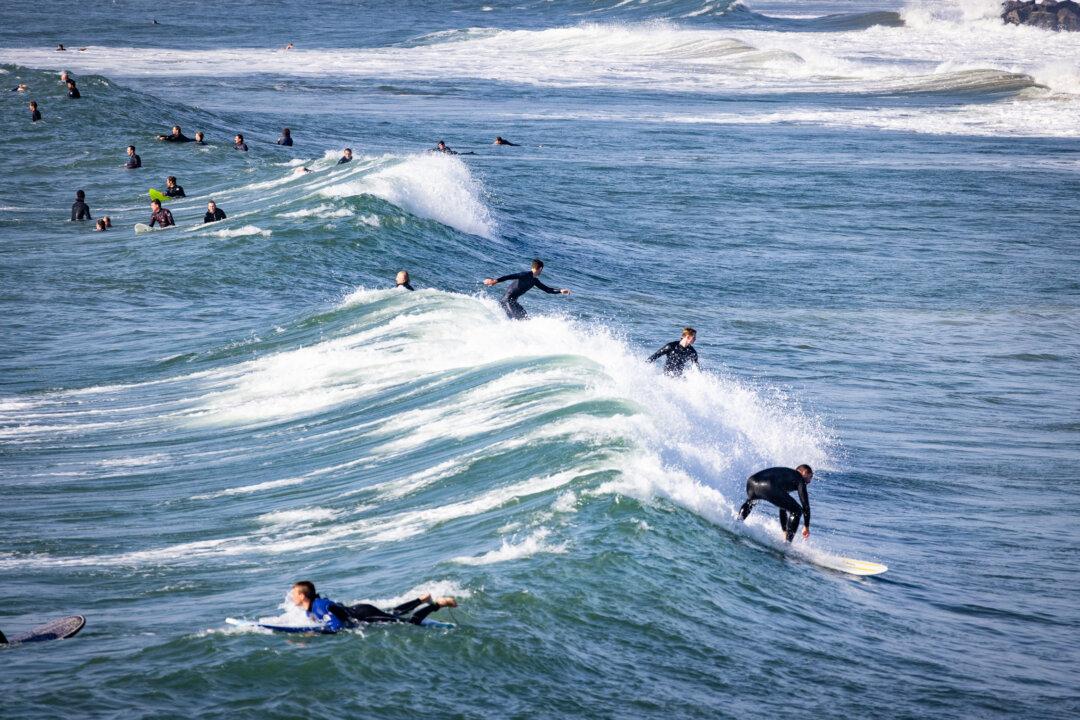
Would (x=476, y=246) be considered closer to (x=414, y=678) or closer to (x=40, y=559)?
(x=40, y=559)

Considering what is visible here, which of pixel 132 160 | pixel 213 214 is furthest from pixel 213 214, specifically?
pixel 132 160

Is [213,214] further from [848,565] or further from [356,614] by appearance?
[356,614]

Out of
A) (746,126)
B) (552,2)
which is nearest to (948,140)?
(746,126)

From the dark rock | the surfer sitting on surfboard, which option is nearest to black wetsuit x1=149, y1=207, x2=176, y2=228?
the surfer sitting on surfboard

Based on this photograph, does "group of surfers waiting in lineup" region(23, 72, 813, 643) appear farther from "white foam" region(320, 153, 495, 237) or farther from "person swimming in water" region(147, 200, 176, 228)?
"person swimming in water" region(147, 200, 176, 228)

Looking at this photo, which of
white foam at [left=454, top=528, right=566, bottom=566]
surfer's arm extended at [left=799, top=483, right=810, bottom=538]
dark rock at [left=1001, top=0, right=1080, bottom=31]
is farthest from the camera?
dark rock at [left=1001, top=0, right=1080, bottom=31]

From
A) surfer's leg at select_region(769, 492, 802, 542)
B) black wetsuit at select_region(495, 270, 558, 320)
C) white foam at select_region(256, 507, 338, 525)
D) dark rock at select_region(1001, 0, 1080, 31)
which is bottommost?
white foam at select_region(256, 507, 338, 525)
